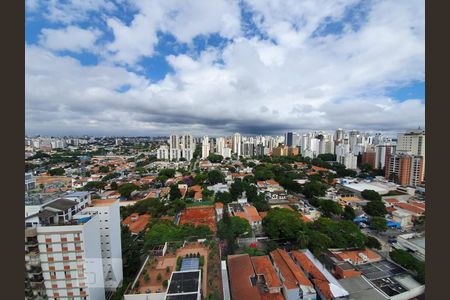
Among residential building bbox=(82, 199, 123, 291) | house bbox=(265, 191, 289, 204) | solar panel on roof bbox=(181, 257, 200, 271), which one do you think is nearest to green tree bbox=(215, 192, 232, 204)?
house bbox=(265, 191, 289, 204)

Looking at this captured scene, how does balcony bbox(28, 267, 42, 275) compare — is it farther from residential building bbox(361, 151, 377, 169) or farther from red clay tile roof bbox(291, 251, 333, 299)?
residential building bbox(361, 151, 377, 169)

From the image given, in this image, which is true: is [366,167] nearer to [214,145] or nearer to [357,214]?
[357,214]

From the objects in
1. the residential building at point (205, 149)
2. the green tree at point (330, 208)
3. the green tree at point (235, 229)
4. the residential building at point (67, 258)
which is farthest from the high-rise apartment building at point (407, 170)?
the residential building at point (205, 149)

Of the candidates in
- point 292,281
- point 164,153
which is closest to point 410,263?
point 292,281

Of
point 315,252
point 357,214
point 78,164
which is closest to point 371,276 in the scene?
point 315,252

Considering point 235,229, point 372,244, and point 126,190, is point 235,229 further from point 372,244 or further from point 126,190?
point 126,190

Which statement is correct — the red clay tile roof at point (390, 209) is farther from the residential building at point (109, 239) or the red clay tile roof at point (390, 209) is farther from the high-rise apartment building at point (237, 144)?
the high-rise apartment building at point (237, 144)
